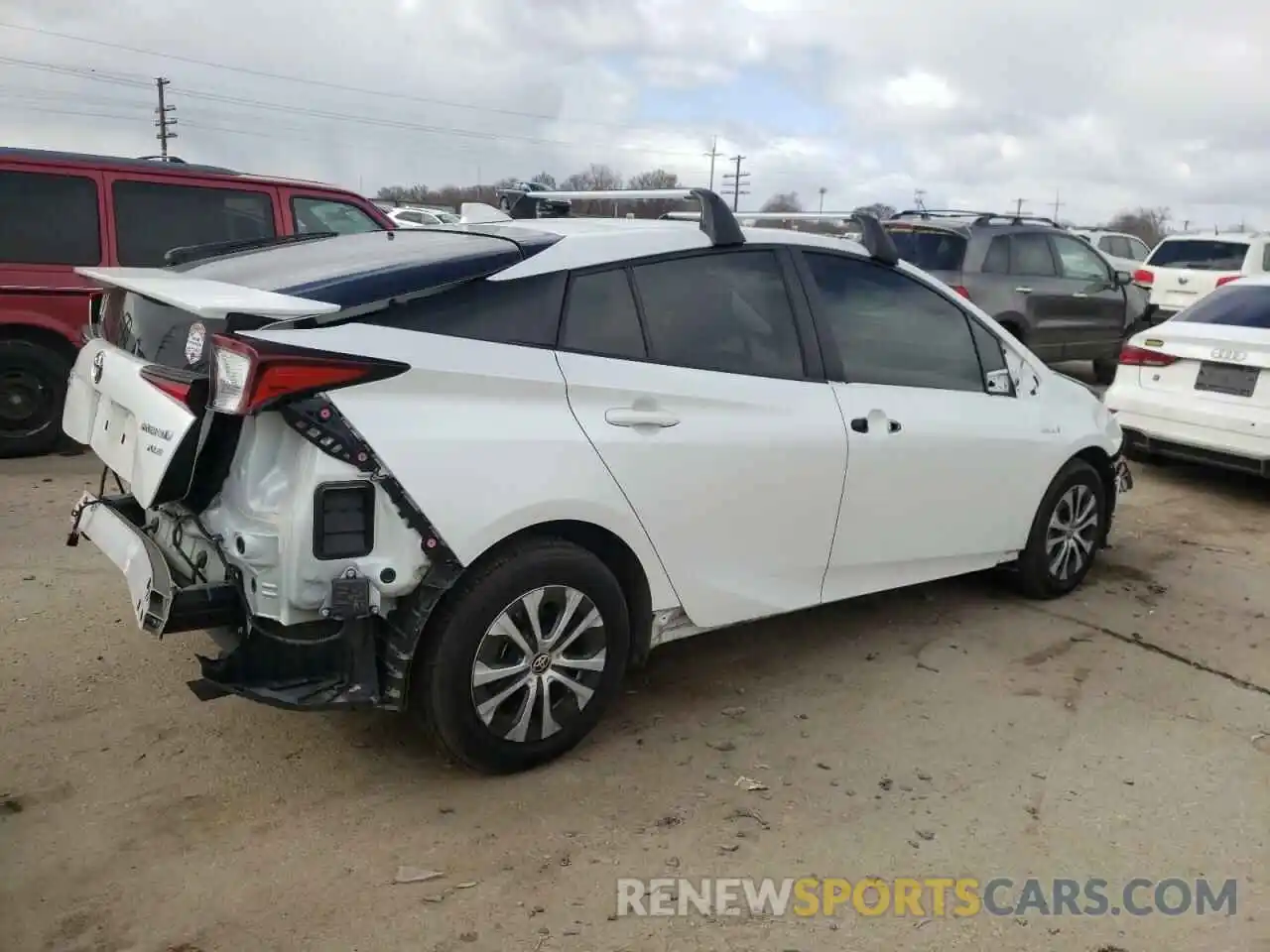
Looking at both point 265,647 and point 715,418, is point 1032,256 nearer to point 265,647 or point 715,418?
point 715,418

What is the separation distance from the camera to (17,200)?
6789mm

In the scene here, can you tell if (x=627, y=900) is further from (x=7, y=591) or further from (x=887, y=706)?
(x=7, y=591)

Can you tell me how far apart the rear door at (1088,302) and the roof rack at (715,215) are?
722 centimetres

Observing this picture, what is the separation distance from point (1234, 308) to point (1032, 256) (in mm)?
3513

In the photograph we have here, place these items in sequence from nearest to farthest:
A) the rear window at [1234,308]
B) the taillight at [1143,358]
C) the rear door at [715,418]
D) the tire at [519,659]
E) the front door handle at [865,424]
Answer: the tire at [519,659] → the rear door at [715,418] → the front door handle at [865,424] → the rear window at [1234,308] → the taillight at [1143,358]

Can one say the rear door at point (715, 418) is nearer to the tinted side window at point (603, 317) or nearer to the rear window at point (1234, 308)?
the tinted side window at point (603, 317)

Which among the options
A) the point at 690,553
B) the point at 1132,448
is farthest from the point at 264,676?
the point at 1132,448

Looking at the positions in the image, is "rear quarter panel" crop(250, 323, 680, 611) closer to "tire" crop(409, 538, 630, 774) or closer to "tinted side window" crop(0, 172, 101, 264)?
"tire" crop(409, 538, 630, 774)

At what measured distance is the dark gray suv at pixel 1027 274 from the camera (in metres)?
10.1

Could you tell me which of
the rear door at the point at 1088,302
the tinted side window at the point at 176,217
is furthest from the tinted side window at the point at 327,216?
the rear door at the point at 1088,302

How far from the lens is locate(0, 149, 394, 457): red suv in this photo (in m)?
6.83

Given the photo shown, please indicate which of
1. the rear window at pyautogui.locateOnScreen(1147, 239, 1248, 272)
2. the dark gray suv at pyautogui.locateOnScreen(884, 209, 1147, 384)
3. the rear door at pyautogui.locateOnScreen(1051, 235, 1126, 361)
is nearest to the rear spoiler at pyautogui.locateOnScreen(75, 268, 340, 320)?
the dark gray suv at pyautogui.locateOnScreen(884, 209, 1147, 384)

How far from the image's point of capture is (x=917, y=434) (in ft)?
13.5

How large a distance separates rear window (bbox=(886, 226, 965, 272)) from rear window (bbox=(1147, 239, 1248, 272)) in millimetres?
4895
